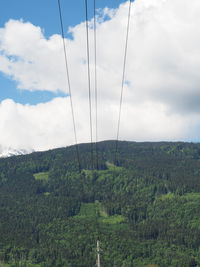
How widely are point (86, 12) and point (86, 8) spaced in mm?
798

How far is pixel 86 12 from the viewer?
38.0 metres

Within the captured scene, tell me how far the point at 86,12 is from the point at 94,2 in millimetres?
1429

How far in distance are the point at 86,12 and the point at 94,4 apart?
53.6 inches

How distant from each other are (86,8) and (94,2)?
33.9 inches

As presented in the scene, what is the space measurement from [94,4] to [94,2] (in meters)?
0.16

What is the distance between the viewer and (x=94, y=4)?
38844 mm

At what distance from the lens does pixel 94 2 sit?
3878 cm
